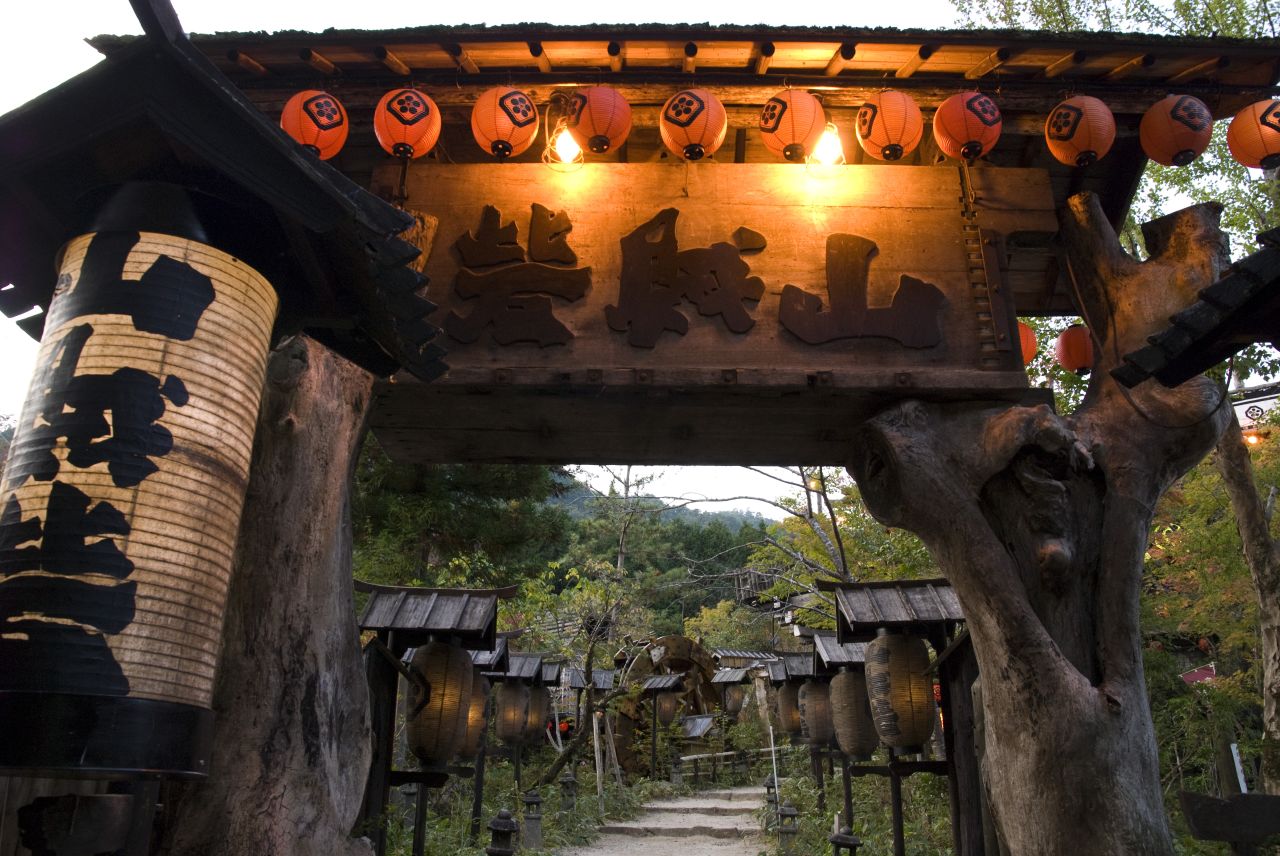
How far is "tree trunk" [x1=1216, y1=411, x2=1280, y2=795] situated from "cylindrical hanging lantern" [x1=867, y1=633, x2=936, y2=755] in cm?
430

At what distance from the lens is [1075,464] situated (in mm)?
5449

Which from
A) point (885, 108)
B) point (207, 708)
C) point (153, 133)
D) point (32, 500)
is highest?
point (885, 108)

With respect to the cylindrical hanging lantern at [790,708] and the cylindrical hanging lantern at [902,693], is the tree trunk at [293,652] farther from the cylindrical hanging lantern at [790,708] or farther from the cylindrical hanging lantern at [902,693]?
the cylindrical hanging lantern at [790,708]

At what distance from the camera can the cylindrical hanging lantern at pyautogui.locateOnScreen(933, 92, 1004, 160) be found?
573 cm

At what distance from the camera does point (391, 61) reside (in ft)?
19.9

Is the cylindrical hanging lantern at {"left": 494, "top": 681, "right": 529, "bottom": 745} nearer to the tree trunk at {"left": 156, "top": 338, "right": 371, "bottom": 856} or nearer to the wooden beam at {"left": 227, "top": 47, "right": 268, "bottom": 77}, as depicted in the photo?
the tree trunk at {"left": 156, "top": 338, "right": 371, "bottom": 856}

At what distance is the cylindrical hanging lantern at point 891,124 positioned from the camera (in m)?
5.82

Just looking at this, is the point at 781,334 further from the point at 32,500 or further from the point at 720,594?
the point at 720,594

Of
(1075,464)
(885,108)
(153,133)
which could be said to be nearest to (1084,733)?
(1075,464)

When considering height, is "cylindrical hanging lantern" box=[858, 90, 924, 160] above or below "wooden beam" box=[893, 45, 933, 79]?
below

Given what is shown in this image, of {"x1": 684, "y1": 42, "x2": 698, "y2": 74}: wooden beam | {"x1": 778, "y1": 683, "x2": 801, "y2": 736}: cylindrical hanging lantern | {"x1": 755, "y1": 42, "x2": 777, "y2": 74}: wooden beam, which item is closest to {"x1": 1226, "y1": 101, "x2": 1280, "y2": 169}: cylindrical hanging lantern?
{"x1": 755, "y1": 42, "x2": 777, "y2": 74}: wooden beam

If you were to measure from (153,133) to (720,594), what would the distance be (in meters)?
45.4

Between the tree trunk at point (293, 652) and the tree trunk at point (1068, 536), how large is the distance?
3.73m

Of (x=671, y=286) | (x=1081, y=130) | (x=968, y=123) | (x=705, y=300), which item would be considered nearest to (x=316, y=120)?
(x=671, y=286)
